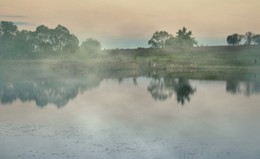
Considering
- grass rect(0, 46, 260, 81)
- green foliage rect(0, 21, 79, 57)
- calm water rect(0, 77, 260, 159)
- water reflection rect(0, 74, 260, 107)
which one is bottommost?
calm water rect(0, 77, 260, 159)

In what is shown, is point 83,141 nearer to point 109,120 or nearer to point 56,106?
point 109,120

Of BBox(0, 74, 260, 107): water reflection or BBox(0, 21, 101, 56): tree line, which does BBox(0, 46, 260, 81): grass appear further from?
BBox(0, 74, 260, 107): water reflection

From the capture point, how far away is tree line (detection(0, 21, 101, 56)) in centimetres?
16300

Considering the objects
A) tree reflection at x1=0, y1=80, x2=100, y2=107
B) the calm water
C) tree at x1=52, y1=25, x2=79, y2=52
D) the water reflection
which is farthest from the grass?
the calm water

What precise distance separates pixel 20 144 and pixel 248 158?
72.1ft

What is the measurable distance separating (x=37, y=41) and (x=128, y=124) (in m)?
139

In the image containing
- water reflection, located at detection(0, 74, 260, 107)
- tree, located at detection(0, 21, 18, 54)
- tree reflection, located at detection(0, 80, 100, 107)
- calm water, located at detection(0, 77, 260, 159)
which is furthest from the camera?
tree, located at detection(0, 21, 18, 54)

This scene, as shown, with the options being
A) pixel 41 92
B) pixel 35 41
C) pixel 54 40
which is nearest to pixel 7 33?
pixel 35 41

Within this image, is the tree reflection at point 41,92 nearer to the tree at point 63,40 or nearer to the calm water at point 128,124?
the calm water at point 128,124

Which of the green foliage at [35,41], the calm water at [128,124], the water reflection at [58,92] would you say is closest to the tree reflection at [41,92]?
the water reflection at [58,92]

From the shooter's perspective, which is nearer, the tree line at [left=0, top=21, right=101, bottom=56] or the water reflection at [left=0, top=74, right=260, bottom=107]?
the water reflection at [left=0, top=74, right=260, bottom=107]

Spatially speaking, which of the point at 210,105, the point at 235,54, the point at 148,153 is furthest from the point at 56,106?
the point at 235,54

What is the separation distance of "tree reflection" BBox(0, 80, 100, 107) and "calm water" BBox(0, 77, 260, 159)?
188 millimetres

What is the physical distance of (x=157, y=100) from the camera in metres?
67.4
